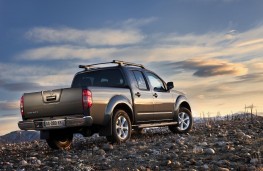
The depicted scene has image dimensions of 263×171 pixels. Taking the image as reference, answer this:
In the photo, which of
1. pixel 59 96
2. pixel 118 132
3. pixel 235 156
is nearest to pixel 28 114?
pixel 59 96

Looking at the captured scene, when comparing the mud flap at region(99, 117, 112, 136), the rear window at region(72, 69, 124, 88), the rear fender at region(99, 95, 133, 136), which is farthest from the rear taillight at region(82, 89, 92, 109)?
the rear window at region(72, 69, 124, 88)

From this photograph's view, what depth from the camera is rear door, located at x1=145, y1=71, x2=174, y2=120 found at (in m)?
13.4

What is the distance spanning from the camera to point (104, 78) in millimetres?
12430

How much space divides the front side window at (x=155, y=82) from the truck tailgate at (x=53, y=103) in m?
3.52

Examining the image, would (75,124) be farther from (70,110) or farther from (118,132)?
(118,132)

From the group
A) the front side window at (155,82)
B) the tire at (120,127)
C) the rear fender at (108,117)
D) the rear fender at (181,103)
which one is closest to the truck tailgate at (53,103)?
the rear fender at (108,117)

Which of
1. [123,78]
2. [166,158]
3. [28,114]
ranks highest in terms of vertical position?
[123,78]

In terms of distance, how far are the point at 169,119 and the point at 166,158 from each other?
233 inches

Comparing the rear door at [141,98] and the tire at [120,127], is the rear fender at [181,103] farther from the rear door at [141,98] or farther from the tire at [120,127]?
the tire at [120,127]

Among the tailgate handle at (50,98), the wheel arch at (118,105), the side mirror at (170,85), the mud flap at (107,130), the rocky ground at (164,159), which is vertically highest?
the side mirror at (170,85)

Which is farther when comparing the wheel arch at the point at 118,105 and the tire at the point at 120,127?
the tire at the point at 120,127

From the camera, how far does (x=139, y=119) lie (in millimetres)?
12422

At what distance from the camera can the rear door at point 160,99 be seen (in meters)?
13.4

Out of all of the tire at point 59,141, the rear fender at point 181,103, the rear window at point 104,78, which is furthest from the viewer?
the rear fender at point 181,103
